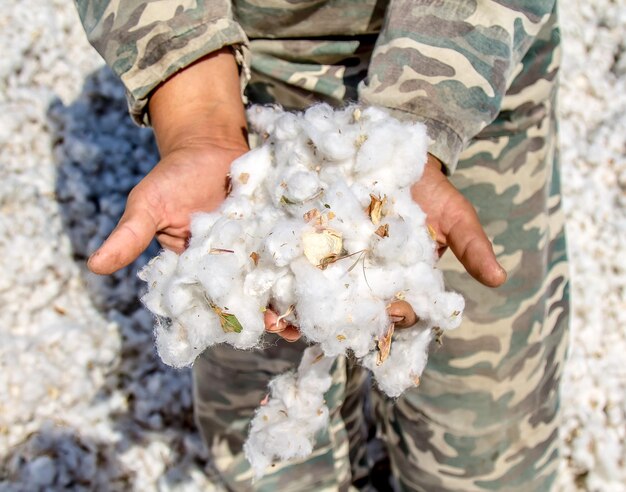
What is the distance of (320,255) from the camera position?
2.39 feet

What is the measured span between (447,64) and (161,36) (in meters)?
0.36

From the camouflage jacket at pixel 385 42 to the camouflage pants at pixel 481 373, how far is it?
0.10m

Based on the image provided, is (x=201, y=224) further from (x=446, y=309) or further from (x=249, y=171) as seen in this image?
(x=446, y=309)

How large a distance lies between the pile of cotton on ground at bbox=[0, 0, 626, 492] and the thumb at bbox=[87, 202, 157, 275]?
836 millimetres

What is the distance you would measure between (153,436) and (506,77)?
108 cm

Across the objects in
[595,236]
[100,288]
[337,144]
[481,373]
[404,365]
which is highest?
[337,144]

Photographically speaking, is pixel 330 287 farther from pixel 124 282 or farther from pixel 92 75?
pixel 92 75

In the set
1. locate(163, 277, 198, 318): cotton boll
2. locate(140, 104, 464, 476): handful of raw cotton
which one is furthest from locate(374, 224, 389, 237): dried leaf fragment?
locate(163, 277, 198, 318): cotton boll

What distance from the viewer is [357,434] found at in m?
1.46

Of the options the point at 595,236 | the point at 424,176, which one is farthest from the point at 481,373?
the point at 595,236

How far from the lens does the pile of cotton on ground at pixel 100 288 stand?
1.47 metres

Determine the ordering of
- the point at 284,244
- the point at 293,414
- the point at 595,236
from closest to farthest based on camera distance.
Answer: the point at 284,244, the point at 293,414, the point at 595,236

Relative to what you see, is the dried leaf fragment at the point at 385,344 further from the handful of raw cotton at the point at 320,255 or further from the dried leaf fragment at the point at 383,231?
the dried leaf fragment at the point at 383,231

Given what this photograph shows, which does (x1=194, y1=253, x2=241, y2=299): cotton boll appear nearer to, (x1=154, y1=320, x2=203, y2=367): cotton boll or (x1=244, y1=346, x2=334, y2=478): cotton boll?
(x1=154, y1=320, x2=203, y2=367): cotton boll
